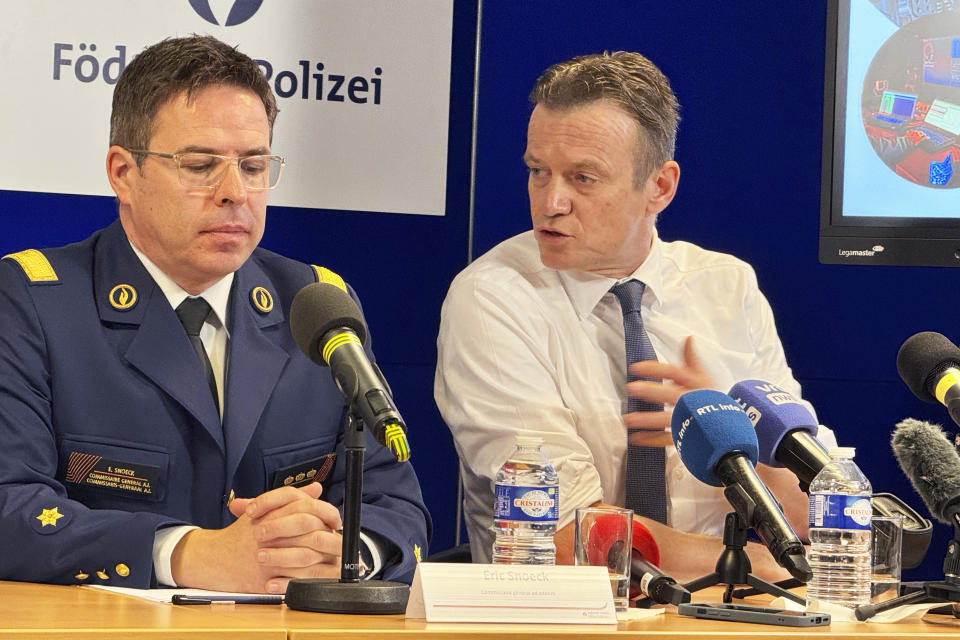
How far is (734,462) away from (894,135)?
183cm

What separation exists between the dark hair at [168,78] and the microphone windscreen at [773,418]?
1161mm

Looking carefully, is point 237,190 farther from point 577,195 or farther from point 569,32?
point 569,32

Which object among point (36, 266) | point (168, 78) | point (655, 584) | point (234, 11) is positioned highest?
point (234, 11)

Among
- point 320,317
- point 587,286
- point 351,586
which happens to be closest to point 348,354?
point 320,317

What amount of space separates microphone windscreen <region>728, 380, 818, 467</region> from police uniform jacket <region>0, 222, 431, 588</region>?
62cm

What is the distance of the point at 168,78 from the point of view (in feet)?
8.20

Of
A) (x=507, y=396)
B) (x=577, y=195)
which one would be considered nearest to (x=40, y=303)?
(x=507, y=396)

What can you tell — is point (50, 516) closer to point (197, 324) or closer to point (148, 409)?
point (148, 409)

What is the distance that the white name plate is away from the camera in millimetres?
1567

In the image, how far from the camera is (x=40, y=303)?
7.72 feet

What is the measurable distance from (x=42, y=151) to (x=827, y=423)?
2087 millimetres

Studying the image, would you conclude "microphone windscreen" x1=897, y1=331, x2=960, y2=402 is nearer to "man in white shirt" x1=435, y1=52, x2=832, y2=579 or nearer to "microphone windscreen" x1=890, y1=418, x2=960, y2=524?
"microphone windscreen" x1=890, y1=418, x2=960, y2=524

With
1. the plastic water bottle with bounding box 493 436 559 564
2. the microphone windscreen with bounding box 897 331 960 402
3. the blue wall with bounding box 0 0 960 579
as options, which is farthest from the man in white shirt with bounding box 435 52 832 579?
the microphone windscreen with bounding box 897 331 960 402

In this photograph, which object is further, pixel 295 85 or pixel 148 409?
pixel 295 85
